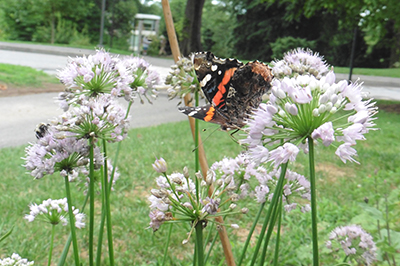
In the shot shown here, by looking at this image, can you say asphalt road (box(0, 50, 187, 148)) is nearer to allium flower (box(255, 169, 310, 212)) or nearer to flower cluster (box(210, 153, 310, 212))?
flower cluster (box(210, 153, 310, 212))

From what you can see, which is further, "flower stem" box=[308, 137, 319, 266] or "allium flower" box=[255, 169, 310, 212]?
"allium flower" box=[255, 169, 310, 212]

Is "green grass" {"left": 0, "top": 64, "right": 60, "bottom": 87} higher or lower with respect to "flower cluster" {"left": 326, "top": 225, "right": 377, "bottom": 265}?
higher

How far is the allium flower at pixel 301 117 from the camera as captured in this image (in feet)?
2.96

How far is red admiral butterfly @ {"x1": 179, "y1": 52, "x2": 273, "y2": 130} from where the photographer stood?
1.38 metres

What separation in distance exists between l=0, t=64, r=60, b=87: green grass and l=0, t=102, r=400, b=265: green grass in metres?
5.61

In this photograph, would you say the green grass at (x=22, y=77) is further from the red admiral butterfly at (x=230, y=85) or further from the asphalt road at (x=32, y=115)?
the red admiral butterfly at (x=230, y=85)

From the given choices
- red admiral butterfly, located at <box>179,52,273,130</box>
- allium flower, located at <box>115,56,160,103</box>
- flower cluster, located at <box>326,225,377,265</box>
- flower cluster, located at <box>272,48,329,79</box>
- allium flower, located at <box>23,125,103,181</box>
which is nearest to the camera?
allium flower, located at <box>23,125,103,181</box>

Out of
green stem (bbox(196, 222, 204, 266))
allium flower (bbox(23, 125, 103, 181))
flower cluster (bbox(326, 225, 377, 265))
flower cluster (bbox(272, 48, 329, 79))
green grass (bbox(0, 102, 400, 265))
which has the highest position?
flower cluster (bbox(272, 48, 329, 79))

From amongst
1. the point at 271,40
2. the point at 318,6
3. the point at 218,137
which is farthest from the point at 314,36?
the point at 218,137

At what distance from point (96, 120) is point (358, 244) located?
1.50 m

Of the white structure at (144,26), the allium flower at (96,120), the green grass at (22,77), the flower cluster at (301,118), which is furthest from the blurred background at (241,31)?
the flower cluster at (301,118)

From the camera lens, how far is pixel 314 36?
83.1 ft

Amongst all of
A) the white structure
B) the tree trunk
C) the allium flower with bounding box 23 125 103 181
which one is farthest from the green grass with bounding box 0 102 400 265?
the white structure

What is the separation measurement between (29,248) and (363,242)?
2456 millimetres
